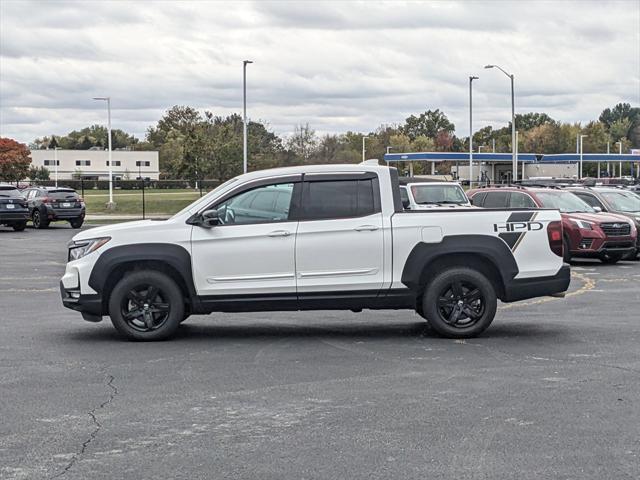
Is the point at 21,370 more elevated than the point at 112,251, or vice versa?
the point at 112,251

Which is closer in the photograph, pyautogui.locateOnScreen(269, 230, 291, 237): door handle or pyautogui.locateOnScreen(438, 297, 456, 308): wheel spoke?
pyautogui.locateOnScreen(269, 230, 291, 237): door handle

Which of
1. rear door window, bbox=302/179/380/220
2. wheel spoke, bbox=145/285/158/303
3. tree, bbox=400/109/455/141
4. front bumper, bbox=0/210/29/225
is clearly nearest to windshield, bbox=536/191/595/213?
rear door window, bbox=302/179/380/220

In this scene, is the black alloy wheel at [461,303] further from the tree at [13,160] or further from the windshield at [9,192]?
the tree at [13,160]

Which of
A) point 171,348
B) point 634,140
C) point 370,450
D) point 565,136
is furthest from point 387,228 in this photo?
point 634,140

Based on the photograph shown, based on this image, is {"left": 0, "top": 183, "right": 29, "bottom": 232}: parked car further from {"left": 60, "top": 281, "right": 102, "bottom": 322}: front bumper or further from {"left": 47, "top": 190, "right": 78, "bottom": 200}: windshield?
{"left": 60, "top": 281, "right": 102, "bottom": 322}: front bumper

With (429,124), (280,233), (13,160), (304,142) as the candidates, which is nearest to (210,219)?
(280,233)

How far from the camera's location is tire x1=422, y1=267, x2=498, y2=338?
11.0m

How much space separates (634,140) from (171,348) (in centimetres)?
18866

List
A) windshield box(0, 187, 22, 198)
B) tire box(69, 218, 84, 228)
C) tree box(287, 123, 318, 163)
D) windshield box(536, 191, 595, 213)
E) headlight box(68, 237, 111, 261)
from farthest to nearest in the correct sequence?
1. tree box(287, 123, 318, 163)
2. tire box(69, 218, 84, 228)
3. windshield box(0, 187, 22, 198)
4. windshield box(536, 191, 595, 213)
5. headlight box(68, 237, 111, 261)

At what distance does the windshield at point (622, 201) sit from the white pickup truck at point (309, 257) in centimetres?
1426

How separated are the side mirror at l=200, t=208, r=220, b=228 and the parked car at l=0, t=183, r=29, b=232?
27.2 meters

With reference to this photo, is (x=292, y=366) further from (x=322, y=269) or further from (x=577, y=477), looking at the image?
(x=577, y=477)

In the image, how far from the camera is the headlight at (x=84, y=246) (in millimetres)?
11055

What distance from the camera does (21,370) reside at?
30.6ft
